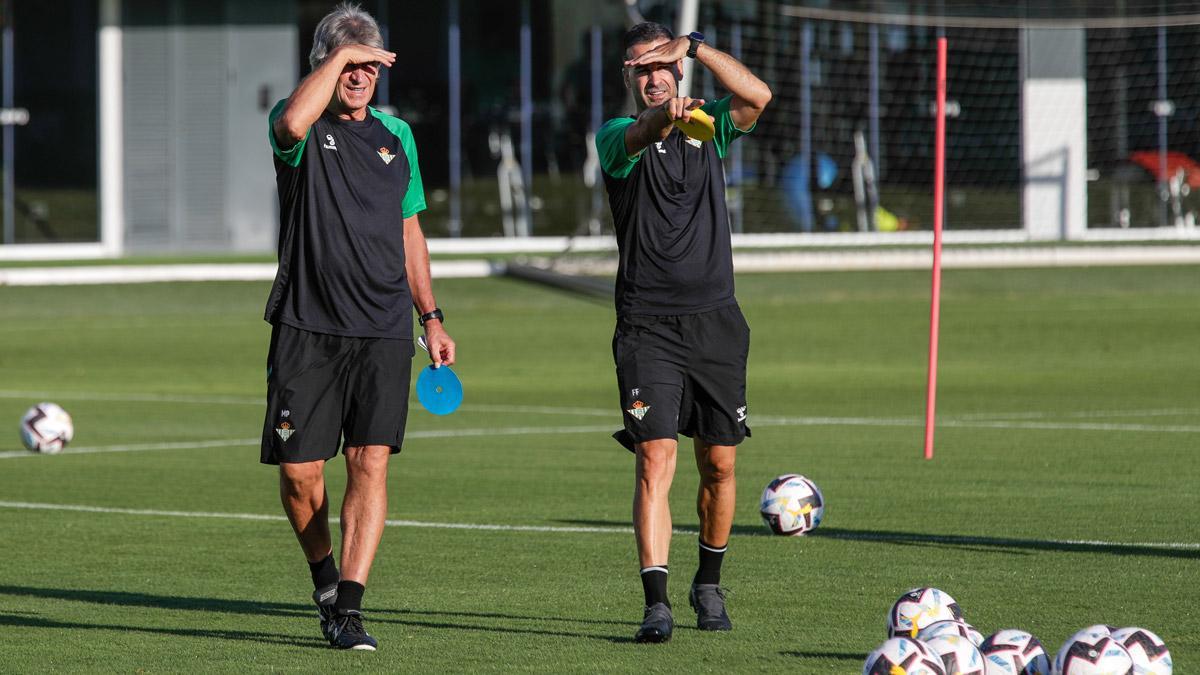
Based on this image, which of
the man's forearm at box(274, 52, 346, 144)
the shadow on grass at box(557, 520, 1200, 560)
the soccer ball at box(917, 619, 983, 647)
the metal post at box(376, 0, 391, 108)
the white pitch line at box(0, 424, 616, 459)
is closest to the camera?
the soccer ball at box(917, 619, 983, 647)

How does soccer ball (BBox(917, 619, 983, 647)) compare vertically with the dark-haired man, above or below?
below

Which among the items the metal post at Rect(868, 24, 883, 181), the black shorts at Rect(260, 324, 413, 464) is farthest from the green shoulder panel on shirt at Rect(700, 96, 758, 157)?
the metal post at Rect(868, 24, 883, 181)

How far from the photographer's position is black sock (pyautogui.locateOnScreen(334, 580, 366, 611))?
21.5ft

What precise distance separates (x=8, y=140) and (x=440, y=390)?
95.1 ft

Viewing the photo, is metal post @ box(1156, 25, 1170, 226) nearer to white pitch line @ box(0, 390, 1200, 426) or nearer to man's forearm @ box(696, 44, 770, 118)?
white pitch line @ box(0, 390, 1200, 426)

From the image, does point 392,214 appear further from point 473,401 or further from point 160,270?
point 160,270

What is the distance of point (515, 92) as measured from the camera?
35531 millimetres

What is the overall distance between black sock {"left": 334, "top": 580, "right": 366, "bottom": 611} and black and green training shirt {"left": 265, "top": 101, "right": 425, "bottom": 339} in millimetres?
865

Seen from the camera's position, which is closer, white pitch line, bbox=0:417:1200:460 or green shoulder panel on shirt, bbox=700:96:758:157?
green shoulder panel on shirt, bbox=700:96:758:157

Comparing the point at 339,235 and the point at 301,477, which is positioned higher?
the point at 339,235

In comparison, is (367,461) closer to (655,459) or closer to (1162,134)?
(655,459)

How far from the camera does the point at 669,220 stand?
6.98 meters

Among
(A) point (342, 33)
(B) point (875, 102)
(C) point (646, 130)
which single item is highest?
(B) point (875, 102)

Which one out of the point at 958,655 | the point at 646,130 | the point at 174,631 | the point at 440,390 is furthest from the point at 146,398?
the point at 958,655
